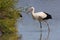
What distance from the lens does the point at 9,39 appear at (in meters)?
5.95

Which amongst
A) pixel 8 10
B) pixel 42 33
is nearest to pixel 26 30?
pixel 42 33

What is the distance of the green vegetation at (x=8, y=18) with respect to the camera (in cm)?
618

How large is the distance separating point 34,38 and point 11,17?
4.25ft

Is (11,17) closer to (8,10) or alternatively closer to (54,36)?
(8,10)

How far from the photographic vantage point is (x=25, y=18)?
36.2 feet

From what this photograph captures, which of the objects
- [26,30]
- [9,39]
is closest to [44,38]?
[26,30]

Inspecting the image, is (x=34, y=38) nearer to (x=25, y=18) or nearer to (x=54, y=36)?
(x=54, y=36)

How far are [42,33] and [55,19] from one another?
260 cm

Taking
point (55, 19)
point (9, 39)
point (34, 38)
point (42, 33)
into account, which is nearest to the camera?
point (9, 39)

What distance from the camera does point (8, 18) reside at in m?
6.55

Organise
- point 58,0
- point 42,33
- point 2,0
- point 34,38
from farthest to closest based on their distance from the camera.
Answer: point 58,0, point 42,33, point 34,38, point 2,0

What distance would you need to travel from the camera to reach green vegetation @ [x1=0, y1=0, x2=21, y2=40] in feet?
20.3

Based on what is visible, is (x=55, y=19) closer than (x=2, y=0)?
No

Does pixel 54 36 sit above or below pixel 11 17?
below
